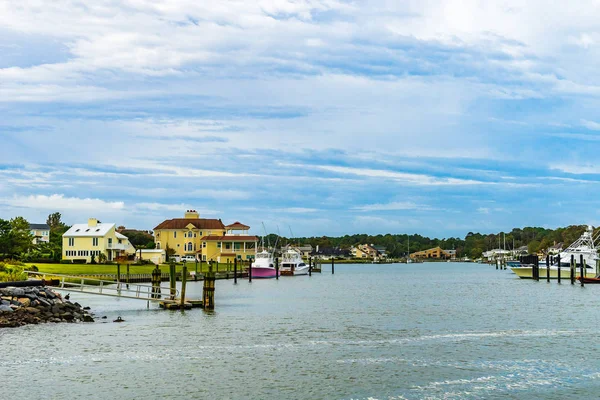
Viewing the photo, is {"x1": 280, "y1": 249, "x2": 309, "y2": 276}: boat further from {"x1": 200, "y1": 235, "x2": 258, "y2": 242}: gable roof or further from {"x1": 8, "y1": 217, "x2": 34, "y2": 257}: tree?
{"x1": 8, "y1": 217, "x2": 34, "y2": 257}: tree

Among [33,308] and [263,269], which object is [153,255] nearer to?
[263,269]

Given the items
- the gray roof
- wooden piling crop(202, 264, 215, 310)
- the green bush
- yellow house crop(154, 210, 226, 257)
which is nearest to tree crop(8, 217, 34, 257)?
yellow house crop(154, 210, 226, 257)

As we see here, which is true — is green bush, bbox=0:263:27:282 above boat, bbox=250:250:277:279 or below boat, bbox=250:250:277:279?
above

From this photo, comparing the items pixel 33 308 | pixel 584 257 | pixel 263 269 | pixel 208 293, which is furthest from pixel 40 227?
pixel 33 308

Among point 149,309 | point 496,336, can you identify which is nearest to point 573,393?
point 496,336

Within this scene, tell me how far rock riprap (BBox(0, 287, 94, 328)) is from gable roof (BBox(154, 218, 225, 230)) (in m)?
102

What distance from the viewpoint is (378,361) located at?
2923 centimetres

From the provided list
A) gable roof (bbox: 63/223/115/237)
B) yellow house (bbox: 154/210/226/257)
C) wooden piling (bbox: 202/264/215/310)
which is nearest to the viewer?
wooden piling (bbox: 202/264/215/310)

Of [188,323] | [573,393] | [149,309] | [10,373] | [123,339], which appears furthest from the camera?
[149,309]

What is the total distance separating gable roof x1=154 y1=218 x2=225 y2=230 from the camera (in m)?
144

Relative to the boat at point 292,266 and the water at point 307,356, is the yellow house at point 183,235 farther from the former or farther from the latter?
the water at point 307,356

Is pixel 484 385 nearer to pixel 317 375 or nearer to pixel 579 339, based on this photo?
pixel 317 375

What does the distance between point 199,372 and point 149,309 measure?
2410cm

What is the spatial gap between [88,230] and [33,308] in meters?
86.2
